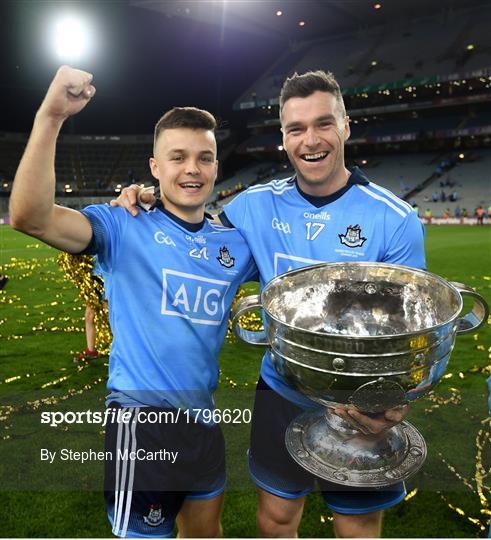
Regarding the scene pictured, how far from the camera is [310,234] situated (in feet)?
6.78

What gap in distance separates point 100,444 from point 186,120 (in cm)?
262

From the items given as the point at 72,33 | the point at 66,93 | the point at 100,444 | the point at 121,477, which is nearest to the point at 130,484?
the point at 121,477

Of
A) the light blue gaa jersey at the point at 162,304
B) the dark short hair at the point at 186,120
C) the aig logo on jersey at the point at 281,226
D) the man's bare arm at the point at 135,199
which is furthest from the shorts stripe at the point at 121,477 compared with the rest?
the dark short hair at the point at 186,120

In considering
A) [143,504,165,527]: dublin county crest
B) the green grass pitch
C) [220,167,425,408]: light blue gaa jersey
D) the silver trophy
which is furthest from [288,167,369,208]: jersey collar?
the green grass pitch

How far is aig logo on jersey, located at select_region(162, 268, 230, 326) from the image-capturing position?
75.7 inches

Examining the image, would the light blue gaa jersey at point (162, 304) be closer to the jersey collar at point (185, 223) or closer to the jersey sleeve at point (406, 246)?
the jersey collar at point (185, 223)

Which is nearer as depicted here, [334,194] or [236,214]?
[334,194]

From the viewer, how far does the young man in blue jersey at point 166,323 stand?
1.82m

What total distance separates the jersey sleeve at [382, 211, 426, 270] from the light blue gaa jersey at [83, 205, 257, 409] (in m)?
0.65

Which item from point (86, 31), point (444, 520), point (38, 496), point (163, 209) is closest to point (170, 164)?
point (163, 209)

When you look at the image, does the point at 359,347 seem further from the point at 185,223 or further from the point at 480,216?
the point at 480,216

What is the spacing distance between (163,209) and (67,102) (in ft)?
2.38

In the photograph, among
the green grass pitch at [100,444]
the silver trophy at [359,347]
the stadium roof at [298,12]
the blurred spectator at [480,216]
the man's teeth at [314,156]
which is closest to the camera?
the silver trophy at [359,347]

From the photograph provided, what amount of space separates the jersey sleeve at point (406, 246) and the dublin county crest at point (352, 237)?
0.38ft
